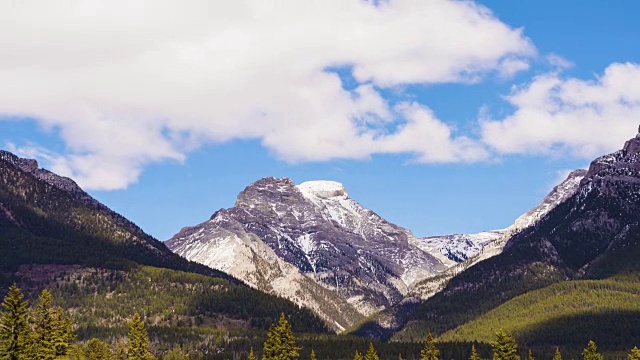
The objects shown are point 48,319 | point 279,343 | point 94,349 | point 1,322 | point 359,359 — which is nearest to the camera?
point 1,322

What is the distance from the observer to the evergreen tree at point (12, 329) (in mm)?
90750

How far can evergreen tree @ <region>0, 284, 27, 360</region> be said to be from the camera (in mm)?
90750

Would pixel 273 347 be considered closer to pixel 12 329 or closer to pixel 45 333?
pixel 45 333

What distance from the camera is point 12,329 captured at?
91312 mm

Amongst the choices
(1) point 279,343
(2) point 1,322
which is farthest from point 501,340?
(2) point 1,322

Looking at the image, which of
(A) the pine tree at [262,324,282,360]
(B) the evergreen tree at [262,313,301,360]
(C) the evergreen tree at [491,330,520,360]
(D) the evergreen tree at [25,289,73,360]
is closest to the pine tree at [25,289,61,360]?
(D) the evergreen tree at [25,289,73,360]

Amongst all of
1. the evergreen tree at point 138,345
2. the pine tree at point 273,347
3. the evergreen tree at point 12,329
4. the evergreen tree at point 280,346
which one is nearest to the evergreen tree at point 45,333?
the evergreen tree at point 12,329

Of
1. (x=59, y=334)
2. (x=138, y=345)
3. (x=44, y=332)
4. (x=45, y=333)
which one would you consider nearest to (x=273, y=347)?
(x=138, y=345)

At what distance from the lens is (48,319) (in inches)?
3984

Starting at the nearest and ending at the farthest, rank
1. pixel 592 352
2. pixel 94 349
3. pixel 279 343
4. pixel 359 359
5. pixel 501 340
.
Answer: pixel 279 343, pixel 501 340, pixel 94 349, pixel 592 352, pixel 359 359

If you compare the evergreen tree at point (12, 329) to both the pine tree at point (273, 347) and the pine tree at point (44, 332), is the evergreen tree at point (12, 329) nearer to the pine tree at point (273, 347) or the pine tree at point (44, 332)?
the pine tree at point (44, 332)

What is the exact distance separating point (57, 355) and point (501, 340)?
6219 cm

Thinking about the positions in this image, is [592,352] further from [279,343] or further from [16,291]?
[16,291]

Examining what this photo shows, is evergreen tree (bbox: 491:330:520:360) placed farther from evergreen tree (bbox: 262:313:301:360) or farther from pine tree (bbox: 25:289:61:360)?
pine tree (bbox: 25:289:61:360)
